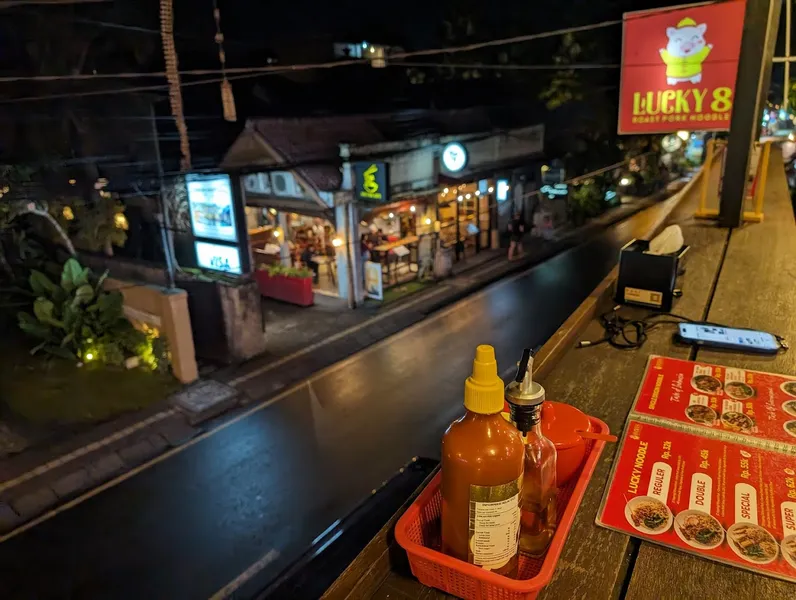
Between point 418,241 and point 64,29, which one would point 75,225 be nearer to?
point 64,29

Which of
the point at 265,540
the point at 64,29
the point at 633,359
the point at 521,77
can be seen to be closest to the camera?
the point at 633,359

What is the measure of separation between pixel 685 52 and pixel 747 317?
3731 mm

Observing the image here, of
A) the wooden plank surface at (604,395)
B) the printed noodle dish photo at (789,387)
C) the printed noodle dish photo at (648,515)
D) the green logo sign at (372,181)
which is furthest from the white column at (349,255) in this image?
the printed noodle dish photo at (648,515)

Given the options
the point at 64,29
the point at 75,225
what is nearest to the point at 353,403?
the point at 75,225

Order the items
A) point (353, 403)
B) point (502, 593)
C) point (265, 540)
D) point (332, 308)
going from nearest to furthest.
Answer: point (502, 593)
point (265, 540)
point (353, 403)
point (332, 308)

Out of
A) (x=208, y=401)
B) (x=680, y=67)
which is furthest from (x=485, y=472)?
(x=208, y=401)

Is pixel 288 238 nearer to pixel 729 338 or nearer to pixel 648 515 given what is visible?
pixel 729 338

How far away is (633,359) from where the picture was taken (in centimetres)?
261

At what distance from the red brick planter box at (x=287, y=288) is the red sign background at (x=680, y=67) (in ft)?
32.8

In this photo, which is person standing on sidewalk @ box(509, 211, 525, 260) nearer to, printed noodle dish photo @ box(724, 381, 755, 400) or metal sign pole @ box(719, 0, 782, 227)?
metal sign pole @ box(719, 0, 782, 227)

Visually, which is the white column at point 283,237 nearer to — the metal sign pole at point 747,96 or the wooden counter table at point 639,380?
the wooden counter table at point 639,380

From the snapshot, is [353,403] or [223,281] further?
[223,281]

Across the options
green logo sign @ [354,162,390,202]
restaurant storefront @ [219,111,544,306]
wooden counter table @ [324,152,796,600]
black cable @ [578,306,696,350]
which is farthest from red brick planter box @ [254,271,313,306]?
black cable @ [578,306,696,350]

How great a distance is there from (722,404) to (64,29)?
1307 cm
